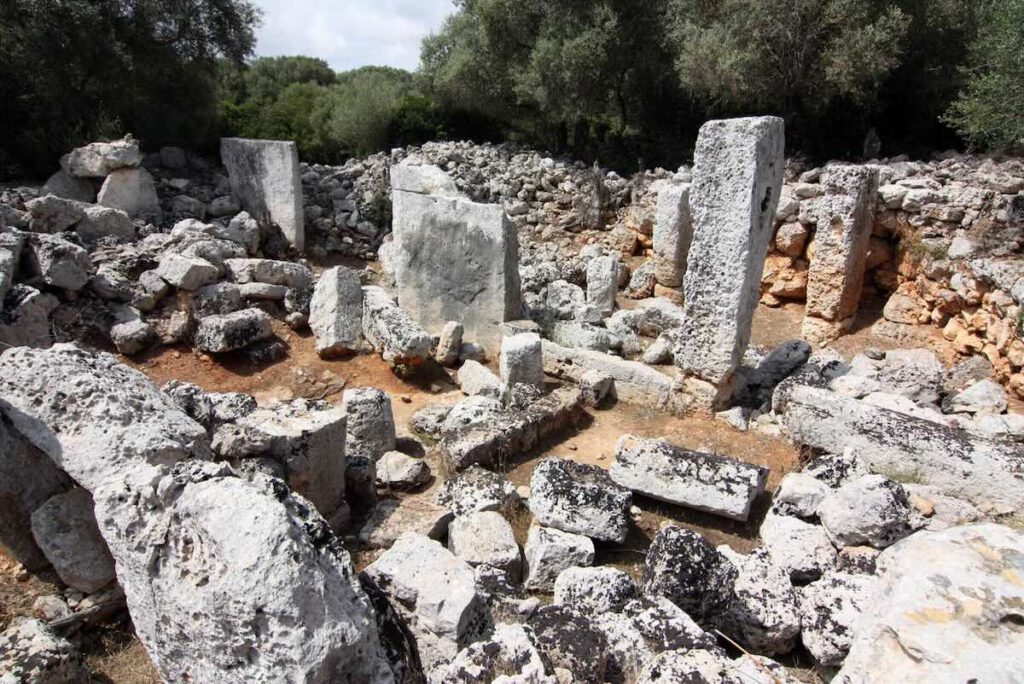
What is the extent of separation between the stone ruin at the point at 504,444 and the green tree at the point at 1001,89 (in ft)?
2.26

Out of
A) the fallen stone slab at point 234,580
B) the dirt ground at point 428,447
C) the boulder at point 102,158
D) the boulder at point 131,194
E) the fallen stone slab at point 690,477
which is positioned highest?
the boulder at point 102,158

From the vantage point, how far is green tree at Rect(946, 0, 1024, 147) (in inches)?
344

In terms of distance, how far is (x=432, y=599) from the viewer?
327 cm

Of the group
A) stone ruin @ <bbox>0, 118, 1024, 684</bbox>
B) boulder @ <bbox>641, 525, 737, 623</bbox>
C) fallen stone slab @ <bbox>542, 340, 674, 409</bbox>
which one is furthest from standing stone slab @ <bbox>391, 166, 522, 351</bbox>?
boulder @ <bbox>641, 525, 737, 623</bbox>

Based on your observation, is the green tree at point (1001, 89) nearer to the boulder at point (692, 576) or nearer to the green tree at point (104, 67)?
the boulder at point (692, 576)

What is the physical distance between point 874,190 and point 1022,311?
2652 millimetres

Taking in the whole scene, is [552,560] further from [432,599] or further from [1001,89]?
[1001,89]

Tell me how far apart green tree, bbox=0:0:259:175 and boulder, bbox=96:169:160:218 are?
6.25 ft

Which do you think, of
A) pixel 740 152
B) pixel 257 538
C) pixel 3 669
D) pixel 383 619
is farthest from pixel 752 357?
pixel 3 669

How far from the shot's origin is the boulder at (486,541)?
13.7ft

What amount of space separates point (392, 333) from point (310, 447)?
120 inches

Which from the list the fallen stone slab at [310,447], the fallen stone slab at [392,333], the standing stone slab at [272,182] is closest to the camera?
the fallen stone slab at [310,447]

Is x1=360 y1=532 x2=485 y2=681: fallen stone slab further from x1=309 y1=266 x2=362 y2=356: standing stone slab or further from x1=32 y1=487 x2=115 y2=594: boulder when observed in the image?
x1=309 y1=266 x2=362 y2=356: standing stone slab

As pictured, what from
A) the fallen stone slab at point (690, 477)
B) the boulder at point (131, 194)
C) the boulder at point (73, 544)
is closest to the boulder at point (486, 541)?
the fallen stone slab at point (690, 477)
